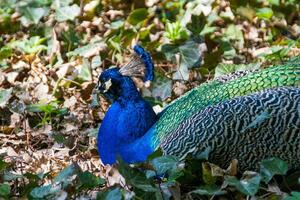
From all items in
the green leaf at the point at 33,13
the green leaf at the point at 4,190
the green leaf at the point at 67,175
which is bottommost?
the green leaf at the point at 33,13

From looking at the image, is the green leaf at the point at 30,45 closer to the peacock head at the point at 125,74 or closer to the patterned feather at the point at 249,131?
the peacock head at the point at 125,74

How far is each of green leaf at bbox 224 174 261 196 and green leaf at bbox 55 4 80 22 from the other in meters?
2.21

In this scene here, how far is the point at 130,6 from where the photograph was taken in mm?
5031

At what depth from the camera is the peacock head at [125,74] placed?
328cm

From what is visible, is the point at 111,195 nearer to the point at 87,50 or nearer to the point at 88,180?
the point at 88,180

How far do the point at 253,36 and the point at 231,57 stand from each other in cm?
32

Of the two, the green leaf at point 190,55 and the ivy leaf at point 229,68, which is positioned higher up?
the ivy leaf at point 229,68

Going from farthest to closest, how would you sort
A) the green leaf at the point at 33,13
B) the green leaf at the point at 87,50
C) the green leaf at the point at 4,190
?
the green leaf at the point at 87,50
the green leaf at the point at 33,13
the green leaf at the point at 4,190

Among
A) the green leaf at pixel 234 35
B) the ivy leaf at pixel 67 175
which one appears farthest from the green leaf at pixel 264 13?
the ivy leaf at pixel 67 175

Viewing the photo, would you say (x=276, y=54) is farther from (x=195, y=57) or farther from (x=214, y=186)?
(x=214, y=186)

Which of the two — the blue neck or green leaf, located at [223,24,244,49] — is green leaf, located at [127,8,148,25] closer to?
green leaf, located at [223,24,244,49]

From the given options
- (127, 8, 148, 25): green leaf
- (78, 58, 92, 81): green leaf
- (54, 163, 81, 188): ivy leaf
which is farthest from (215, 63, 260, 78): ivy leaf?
(54, 163, 81, 188): ivy leaf

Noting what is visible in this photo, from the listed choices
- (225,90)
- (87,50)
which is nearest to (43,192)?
(225,90)

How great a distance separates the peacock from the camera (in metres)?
2.93
